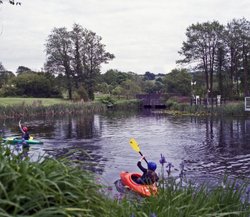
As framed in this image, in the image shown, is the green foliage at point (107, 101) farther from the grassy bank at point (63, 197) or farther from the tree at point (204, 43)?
the grassy bank at point (63, 197)

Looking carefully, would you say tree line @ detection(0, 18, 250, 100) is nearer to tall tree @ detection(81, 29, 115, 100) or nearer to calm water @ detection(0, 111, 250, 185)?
tall tree @ detection(81, 29, 115, 100)

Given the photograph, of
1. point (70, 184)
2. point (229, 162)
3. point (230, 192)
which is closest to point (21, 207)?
point (70, 184)

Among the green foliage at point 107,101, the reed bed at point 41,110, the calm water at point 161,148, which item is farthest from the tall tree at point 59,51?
the calm water at point 161,148

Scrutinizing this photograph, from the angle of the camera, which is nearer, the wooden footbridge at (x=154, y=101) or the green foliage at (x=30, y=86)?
the wooden footbridge at (x=154, y=101)

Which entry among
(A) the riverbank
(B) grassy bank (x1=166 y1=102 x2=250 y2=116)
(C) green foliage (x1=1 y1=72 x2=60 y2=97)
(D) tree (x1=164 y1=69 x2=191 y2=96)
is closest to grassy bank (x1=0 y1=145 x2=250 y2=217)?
(A) the riverbank

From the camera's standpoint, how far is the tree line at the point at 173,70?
58.6m

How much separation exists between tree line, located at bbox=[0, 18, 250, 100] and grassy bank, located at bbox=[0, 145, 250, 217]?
5116cm

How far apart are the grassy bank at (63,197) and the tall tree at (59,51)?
65689 millimetres

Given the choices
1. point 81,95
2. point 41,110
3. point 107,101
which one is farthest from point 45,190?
point 81,95

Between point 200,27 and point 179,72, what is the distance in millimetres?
13655

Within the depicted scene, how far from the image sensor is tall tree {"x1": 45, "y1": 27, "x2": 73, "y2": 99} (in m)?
69.7

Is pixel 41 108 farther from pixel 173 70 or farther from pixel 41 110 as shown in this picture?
pixel 173 70

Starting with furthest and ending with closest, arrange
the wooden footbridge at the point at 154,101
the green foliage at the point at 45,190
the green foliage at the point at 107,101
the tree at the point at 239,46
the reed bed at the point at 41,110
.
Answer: the wooden footbridge at the point at 154,101
the green foliage at the point at 107,101
the tree at the point at 239,46
the reed bed at the point at 41,110
the green foliage at the point at 45,190

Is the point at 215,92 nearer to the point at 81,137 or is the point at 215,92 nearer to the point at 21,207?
the point at 81,137
